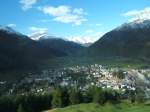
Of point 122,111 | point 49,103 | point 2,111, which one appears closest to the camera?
point 122,111

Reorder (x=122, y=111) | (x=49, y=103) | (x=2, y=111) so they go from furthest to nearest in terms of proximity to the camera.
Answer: (x=49, y=103) → (x=2, y=111) → (x=122, y=111)

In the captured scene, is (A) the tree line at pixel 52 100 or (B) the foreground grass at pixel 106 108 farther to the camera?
(A) the tree line at pixel 52 100

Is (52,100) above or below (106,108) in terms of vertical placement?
above

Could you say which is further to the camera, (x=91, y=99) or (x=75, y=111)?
(x=91, y=99)

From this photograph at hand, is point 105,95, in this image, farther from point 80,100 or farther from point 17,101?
point 17,101

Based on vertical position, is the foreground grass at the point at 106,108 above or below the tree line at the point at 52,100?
below

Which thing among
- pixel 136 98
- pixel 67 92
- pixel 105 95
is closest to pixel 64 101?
pixel 67 92

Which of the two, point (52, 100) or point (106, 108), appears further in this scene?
point (52, 100)

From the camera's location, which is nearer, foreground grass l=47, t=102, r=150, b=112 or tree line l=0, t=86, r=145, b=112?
foreground grass l=47, t=102, r=150, b=112

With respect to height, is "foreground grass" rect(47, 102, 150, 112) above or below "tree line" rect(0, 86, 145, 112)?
below
